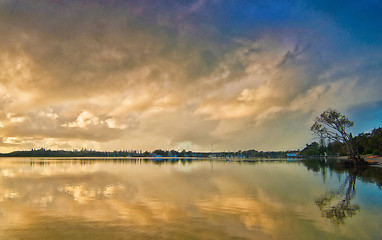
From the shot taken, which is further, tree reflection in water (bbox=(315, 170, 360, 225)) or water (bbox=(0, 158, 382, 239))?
tree reflection in water (bbox=(315, 170, 360, 225))

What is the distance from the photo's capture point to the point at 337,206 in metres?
18.2

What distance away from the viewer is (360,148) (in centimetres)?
10394

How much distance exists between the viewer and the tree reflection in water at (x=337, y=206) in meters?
15.4

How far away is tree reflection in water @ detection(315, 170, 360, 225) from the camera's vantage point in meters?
15.4

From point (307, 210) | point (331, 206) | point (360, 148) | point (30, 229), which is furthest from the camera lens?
point (360, 148)

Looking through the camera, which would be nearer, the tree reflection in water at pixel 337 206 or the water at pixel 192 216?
the water at pixel 192 216

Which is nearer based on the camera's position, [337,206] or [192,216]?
[192,216]

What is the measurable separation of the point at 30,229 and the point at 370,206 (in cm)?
2254

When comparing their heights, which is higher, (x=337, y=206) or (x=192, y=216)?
(x=192, y=216)

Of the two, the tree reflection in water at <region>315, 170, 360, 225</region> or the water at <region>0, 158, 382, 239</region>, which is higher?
the water at <region>0, 158, 382, 239</region>

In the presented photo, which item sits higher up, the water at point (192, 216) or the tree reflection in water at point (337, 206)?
the water at point (192, 216)

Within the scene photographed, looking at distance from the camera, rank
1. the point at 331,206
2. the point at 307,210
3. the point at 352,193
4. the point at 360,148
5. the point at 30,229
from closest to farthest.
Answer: the point at 30,229 < the point at 307,210 < the point at 331,206 < the point at 352,193 < the point at 360,148

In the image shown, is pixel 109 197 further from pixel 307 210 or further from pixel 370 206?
pixel 370 206

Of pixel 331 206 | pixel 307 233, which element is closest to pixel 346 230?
pixel 307 233
